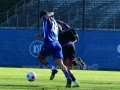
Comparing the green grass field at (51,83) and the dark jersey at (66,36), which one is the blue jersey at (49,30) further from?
the dark jersey at (66,36)

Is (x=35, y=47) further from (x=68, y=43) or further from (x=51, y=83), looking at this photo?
(x=51, y=83)

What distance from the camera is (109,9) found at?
1449 inches

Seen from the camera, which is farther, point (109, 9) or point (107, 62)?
point (109, 9)

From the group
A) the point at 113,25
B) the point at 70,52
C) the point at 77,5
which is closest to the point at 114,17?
the point at 113,25

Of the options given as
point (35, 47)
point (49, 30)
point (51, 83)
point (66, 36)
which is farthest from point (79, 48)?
point (49, 30)

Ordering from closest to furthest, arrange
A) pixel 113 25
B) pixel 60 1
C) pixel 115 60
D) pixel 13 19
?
pixel 115 60, pixel 113 25, pixel 13 19, pixel 60 1

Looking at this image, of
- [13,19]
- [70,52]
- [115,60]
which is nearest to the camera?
[70,52]

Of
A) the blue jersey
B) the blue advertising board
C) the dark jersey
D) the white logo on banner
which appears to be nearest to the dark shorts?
the dark jersey

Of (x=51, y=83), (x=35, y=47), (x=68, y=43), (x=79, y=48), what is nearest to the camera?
(x=51, y=83)

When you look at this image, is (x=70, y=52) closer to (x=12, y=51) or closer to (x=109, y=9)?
(x=12, y=51)

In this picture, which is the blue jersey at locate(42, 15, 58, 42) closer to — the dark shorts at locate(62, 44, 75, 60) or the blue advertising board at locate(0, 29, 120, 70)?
the dark shorts at locate(62, 44, 75, 60)

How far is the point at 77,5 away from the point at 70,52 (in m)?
20.1

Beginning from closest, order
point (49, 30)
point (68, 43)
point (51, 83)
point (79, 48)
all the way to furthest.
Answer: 1. point (49, 30)
2. point (51, 83)
3. point (68, 43)
4. point (79, 48)

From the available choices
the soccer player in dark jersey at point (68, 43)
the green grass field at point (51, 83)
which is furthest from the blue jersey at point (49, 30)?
the soccer player in dark jersey at point (68, 43)
